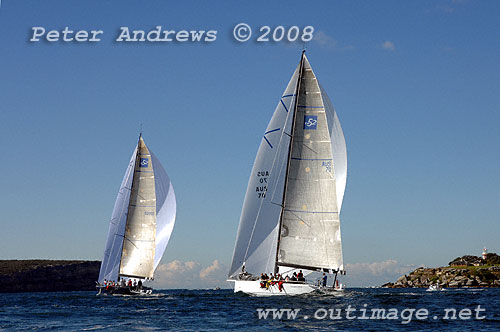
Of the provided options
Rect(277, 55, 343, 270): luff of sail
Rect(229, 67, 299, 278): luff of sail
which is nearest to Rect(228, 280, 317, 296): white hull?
Rect(229, 67, 299, 278): luff of sail

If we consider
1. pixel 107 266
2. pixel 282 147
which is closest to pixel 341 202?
pixel 282 147

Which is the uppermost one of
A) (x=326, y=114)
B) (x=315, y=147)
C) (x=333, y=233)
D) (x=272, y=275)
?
(x=326, y=114)

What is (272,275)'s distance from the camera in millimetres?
43812

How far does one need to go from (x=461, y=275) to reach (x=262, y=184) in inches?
4815

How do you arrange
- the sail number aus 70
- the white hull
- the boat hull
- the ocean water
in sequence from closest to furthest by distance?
1. the ocean water
2. the white hull
3. the sail number aus 70
4. the boat hull

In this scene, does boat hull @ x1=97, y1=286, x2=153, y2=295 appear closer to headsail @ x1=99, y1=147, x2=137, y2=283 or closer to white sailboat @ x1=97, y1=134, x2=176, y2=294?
white sailboat @ x1=97, y1=134, x2=176, y2=294

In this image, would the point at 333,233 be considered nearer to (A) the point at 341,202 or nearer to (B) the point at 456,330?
(A) the point at 341,202

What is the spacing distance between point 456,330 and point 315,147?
743 inches

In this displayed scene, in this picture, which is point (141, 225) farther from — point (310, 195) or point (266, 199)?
point (310, 195)

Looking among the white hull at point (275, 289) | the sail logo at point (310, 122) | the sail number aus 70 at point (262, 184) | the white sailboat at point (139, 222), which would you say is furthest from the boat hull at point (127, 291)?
the sail logo at point (310, 122)

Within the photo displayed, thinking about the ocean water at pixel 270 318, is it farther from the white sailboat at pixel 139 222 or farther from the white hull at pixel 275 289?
the white sailboat at pixel 139 222

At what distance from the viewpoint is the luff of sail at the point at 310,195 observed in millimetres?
43906

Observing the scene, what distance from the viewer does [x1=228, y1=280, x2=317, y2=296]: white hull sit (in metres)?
41.0

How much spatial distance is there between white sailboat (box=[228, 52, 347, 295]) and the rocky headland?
111270mm
